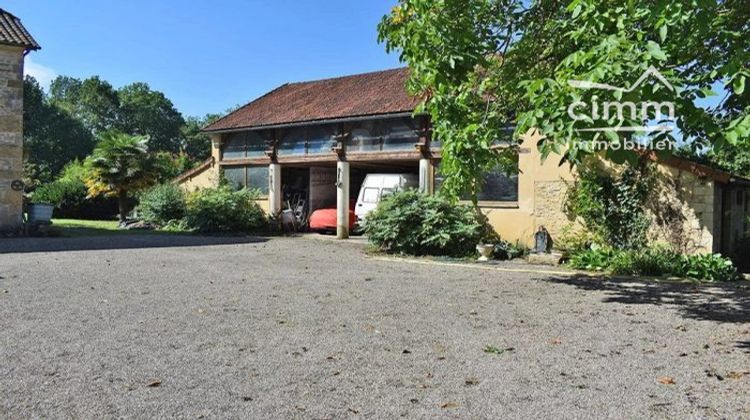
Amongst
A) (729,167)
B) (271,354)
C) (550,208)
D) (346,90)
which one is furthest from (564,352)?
(729,167)

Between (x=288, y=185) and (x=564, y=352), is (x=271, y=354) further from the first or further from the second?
(x=288, y=185)

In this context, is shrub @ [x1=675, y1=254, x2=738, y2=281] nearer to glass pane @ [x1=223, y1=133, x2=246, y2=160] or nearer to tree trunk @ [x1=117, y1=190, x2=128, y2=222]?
glass pane @ [x1=223, y1=133, x2=246, y2=160]

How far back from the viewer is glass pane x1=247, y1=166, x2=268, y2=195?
2012cm

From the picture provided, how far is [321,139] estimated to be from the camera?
1839cm

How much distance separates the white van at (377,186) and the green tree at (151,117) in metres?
49.2

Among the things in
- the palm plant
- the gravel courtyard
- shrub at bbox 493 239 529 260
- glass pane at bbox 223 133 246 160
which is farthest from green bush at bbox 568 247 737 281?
the palm plant

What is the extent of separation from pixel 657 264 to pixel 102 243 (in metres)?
12.9

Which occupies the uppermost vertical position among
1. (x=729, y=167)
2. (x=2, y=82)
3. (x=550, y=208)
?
(x=2, y=82)

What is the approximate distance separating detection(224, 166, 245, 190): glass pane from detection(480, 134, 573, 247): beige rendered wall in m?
10.5

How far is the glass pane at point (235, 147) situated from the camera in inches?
817

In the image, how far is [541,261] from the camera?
12.0 meters

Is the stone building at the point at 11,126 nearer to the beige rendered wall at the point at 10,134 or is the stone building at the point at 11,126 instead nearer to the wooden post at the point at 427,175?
the beige rendered wall at the point at 10,134

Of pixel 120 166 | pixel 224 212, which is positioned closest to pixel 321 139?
pixel 224 212

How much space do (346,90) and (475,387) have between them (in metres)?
17.5
